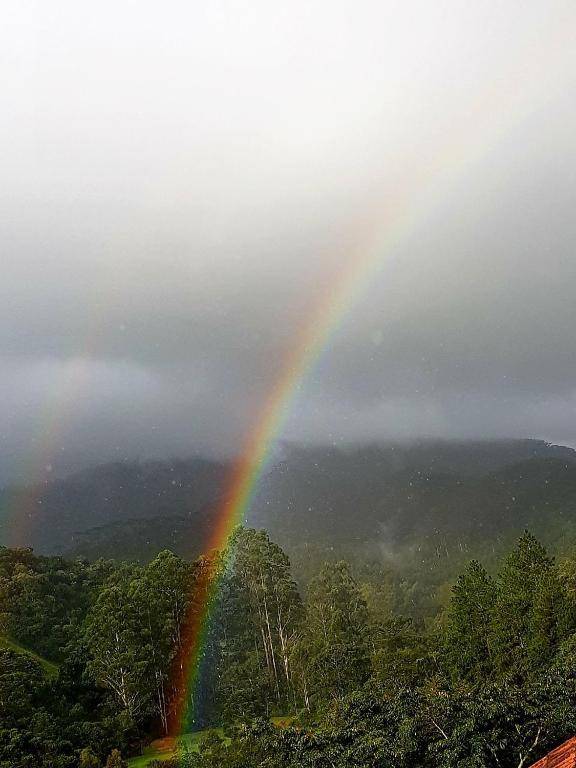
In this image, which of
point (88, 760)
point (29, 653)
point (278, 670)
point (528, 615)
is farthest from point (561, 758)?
point (29, 653)

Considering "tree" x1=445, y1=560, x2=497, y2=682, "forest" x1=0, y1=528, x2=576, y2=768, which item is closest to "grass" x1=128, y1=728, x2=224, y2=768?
"forest" x1=0, y1=528, x2=576, y2=768

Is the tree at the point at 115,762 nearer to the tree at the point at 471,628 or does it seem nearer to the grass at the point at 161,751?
the grass at the point at 161,751

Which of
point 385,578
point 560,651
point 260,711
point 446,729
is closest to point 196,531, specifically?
point 385,578

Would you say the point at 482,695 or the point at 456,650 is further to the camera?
the point at 456,650

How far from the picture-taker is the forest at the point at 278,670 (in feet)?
67.5

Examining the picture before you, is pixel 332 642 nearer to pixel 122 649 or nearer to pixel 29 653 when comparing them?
pixel 122 649

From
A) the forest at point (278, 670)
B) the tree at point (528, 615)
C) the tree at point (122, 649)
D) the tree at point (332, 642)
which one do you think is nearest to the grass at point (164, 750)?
the forest at point (278, 670)

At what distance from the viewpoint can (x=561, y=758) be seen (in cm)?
1814

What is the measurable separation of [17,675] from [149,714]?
974 centimetres

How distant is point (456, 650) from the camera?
4419cm

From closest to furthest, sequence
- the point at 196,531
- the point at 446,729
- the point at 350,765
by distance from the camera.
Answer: the point at 350,765 < the point at 446,729 < the point at 196,531

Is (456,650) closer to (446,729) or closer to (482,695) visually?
(482,695)

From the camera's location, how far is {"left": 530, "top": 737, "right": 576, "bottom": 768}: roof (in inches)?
673

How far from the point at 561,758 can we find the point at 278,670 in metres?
40.5
